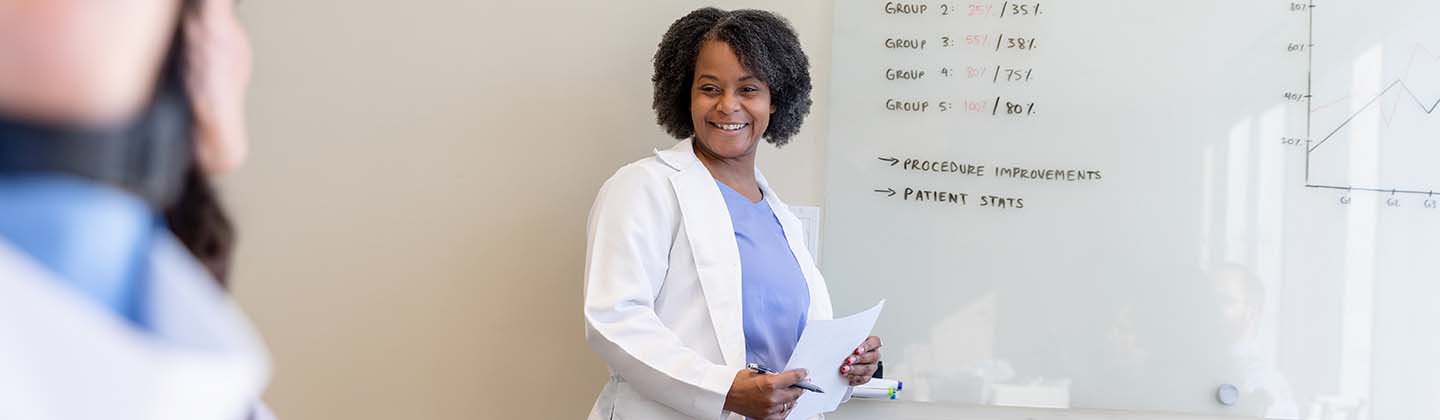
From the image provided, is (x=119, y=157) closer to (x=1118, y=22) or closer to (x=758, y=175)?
(x=758, y=175)

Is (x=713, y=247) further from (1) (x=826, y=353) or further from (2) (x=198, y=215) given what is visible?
(2) (x=198, y=215)

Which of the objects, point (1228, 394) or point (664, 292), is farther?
point (1228, 394)

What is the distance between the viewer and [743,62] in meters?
1.82

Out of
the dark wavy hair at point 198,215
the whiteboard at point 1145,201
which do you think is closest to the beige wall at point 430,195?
the whiteboard at point 1145,201

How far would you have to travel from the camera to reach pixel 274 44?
2156mm

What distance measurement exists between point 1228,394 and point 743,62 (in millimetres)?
1065

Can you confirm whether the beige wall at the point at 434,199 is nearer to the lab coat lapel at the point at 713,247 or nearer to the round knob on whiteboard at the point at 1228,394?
the round knob on whiteboard at the point at 1228,394

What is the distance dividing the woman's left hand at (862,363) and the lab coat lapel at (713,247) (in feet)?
0.63

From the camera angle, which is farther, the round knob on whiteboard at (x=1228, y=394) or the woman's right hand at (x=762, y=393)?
the round knob on whiteboard at (x=1228, y=394)

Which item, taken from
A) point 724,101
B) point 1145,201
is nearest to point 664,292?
point 724,101

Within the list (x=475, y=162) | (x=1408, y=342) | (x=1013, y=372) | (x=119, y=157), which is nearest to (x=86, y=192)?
(x=119, y=157)

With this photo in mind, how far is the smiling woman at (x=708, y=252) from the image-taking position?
161cm

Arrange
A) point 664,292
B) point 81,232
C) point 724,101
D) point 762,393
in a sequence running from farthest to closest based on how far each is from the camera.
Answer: point 724,101, point 664,292, point 762,393, point 81,232

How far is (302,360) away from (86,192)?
1847mm
